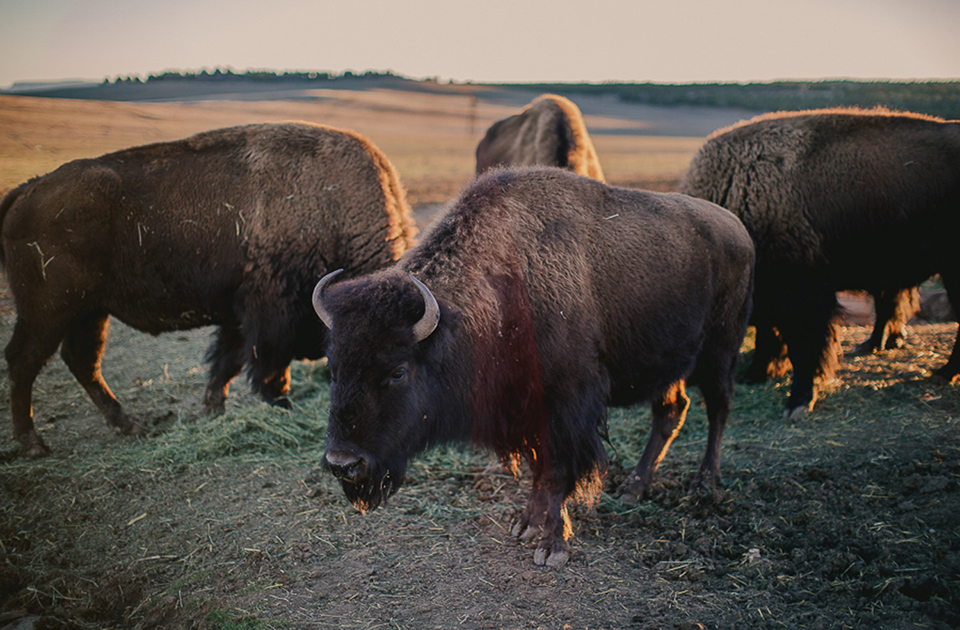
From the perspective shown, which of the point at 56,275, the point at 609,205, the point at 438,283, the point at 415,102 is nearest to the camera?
the point at 438,283

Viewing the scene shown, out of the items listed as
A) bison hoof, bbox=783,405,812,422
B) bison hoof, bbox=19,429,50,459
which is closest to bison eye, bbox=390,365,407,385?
bison hoof, bbox=19,429,50,459

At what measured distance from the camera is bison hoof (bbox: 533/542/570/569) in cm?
323

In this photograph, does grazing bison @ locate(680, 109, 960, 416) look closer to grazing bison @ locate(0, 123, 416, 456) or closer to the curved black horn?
grazing bison @ locate(0, 123, 416, 456)

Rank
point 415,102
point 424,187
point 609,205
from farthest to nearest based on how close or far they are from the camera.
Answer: point 415,102, point 424,187, point 609,205

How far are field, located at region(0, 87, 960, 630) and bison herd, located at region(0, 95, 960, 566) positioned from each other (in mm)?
320

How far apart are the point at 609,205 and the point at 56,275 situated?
4.27 m

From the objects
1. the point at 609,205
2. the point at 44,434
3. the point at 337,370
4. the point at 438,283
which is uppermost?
the point at 609,205

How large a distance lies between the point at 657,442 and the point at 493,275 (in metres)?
1.94

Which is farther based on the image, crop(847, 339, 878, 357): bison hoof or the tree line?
the tree line

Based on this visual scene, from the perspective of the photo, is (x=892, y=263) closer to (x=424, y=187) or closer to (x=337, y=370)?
(x=337, y=370)

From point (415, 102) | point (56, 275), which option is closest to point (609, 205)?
point (56, 275)

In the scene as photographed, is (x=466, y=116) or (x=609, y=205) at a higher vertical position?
(x=466, y=116)

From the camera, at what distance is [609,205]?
3.69 m

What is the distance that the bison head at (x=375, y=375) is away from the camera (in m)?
2.70
